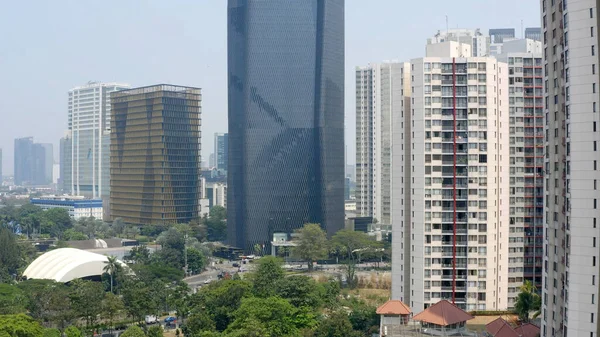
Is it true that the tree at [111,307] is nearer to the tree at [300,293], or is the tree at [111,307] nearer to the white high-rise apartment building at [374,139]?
the tree at [300,293]

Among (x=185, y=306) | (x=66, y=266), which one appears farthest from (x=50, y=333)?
(x=66, y=266)

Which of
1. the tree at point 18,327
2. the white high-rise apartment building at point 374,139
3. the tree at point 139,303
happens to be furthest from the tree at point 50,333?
the white high-rise apartment building at point 374,139

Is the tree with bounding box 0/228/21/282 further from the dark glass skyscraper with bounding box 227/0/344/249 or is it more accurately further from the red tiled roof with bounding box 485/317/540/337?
the red tiled roof with bounding box 485/317/540/337

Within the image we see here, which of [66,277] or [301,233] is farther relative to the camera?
[301,233]

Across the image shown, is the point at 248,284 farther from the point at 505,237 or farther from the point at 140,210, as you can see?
the point at 140,210

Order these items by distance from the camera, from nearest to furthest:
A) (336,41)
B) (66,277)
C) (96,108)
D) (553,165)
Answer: (553,165) < (66,277) < (336,41) < (96,108)

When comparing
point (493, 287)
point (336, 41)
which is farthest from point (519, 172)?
point (336, 41)

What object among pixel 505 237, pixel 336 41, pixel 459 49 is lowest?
pixel 505 237

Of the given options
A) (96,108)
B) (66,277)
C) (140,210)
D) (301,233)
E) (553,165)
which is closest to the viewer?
(553,165)
